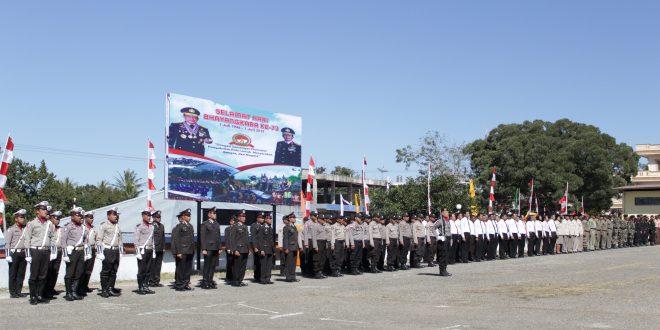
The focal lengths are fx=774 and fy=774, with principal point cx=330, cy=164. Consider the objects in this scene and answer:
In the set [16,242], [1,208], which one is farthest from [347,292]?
[1,208]

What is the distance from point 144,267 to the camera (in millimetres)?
15766

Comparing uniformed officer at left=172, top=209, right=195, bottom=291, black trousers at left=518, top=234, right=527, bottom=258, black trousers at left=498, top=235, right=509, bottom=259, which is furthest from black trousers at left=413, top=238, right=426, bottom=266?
uniformed officer at left=172, top=209, right=195, bottom=291

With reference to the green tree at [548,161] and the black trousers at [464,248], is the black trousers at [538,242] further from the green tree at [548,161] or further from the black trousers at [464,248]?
the green tree at [548,161]

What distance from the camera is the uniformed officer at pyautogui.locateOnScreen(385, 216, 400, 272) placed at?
869 inches

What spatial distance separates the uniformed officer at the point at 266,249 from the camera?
59.1 ft

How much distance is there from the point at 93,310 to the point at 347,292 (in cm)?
510

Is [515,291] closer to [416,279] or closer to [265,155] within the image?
[416,279]

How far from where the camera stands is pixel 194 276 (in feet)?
65.7

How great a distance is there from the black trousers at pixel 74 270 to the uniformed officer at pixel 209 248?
2.91 meters

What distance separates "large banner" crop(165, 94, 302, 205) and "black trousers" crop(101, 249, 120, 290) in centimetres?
424

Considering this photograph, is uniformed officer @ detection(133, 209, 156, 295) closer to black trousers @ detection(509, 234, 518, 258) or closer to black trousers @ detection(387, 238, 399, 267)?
black trousers @ detection(387, 238, 399, 267)

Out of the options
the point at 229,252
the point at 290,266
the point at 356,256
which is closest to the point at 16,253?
the point at 229,252

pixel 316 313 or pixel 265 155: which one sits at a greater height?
pixel 265 155

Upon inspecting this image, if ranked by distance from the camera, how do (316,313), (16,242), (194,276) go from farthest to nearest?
1. (194,276)
2. (16,242)
3. (316,313)
